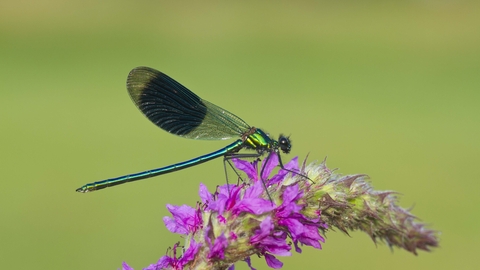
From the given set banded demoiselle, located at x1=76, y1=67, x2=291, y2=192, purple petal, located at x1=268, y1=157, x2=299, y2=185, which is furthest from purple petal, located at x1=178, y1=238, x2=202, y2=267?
banded demoiselle, located at x1=76, y1=67, x2=291, y2=192

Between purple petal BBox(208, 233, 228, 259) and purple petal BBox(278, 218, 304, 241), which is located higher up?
purple petal BBox(278, 218, 304, 241)

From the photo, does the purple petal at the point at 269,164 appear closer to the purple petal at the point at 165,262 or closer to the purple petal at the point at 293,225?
the purple petal at the point at 293,225

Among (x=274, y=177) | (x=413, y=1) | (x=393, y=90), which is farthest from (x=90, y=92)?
(x=274, y=177)

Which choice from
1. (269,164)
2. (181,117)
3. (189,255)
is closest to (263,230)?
(189,255)

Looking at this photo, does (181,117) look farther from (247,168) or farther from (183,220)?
(183,220)

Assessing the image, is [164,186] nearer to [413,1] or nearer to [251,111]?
[251,111]

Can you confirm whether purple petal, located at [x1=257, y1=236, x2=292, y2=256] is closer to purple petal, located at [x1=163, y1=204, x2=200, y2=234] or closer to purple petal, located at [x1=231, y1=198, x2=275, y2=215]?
purple petal, located at [x1=231, y1=198, x2=275, y2=215]
